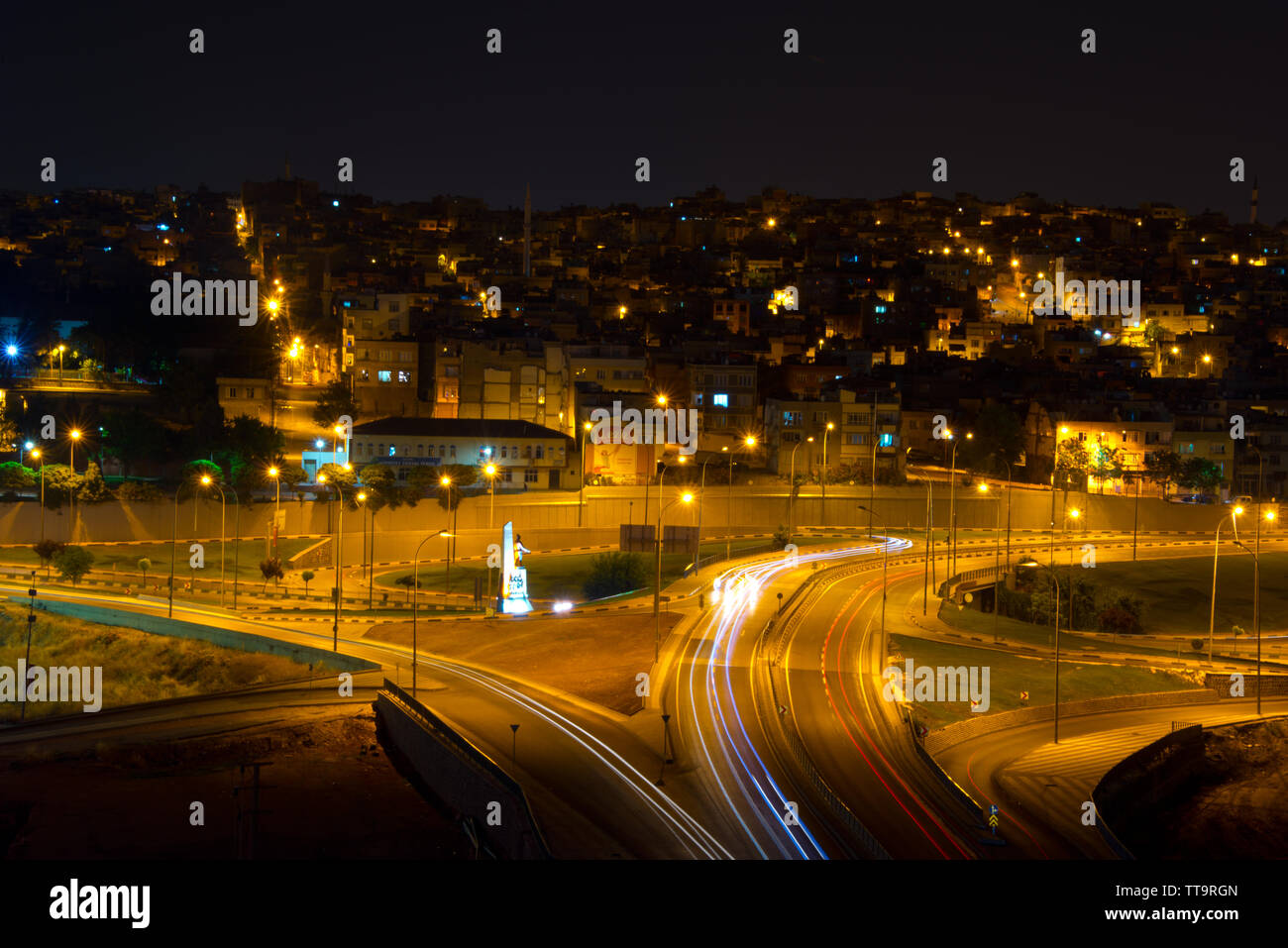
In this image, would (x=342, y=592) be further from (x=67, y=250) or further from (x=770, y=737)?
(x=67, y=250)

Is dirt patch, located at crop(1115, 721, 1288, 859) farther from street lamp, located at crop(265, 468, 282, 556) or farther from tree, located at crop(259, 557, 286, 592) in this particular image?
street lamp, located at crop(265, 468, 282, 556)

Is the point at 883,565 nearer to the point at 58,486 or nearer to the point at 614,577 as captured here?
the point at 614,577

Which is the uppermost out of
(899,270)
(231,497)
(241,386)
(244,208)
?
(244,208)

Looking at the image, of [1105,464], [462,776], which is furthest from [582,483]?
[462,776]

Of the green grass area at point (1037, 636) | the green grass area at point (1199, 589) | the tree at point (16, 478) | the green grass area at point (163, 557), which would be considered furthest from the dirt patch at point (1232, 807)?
the tree at point (16, 478)

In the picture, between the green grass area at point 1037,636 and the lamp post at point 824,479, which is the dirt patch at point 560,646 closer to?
the green grass area at point 1037,636

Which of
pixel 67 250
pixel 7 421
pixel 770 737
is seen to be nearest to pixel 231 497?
pixel 7 421
